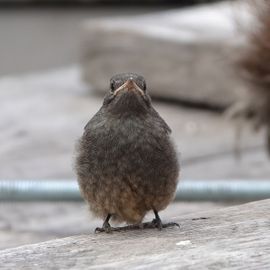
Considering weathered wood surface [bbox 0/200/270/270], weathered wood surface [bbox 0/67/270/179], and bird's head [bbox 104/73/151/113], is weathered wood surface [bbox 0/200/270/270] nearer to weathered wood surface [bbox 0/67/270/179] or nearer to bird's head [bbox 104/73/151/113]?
bird's head [bbox 104/73/151/113]

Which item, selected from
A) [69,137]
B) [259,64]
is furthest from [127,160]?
[69,137]

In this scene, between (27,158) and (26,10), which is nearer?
(27,158)

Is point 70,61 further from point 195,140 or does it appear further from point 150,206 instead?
point 150,206

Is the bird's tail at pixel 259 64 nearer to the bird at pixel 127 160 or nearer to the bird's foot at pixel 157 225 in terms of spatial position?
the bird at pixel 127 160

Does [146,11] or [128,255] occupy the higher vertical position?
[146,11]

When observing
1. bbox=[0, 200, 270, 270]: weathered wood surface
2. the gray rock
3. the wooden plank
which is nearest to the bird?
bbox=[0, 200, 270, 270]: weathered wood surface

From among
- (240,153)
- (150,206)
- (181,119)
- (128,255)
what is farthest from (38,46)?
(128,255)
